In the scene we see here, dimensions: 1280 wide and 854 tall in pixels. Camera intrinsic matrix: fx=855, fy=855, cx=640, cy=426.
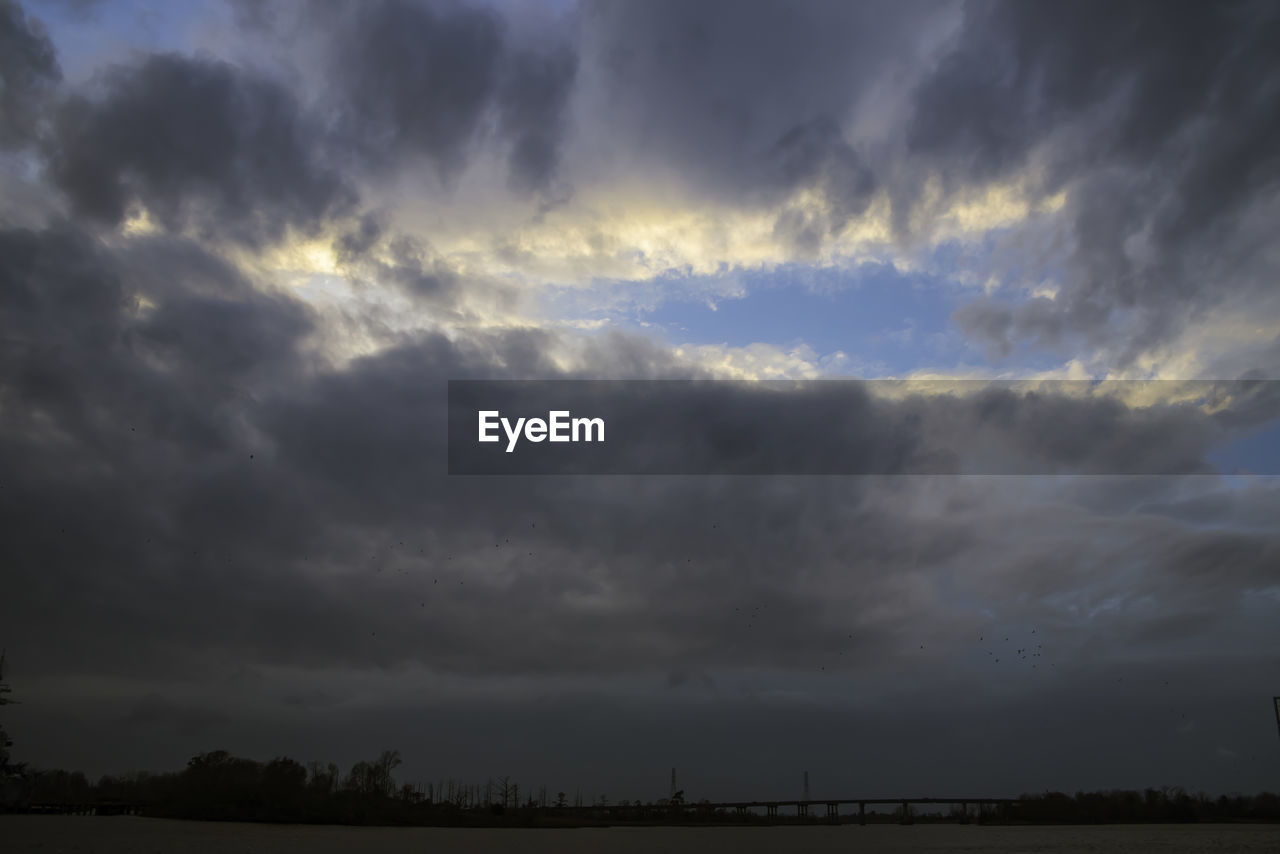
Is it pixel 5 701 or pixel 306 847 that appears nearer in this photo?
pixel 306 847

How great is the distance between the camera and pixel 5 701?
133 m

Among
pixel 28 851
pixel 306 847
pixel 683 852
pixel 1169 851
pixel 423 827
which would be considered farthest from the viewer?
pixel 423 827

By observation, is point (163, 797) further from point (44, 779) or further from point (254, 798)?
point (44, 779)

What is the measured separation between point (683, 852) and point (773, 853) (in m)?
10.9

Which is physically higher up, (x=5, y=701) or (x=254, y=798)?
(x=5, y=701)

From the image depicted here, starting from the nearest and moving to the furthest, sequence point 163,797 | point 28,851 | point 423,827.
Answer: point 28,851
point 163,797
point 423,827

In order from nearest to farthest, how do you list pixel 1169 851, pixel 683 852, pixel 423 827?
pixel 1169 851, pixel 683 852, pixel 423 827

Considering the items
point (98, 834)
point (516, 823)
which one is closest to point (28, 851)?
point (98, 834)

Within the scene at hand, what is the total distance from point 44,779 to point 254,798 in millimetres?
77119

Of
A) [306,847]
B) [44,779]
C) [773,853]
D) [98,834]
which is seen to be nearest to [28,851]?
[306,847]

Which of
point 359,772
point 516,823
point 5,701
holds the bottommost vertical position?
point 516,823

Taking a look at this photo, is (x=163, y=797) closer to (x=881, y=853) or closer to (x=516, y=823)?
(x=516, y=823)

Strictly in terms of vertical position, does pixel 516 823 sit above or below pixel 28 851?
below

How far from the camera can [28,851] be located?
65.4 meters
